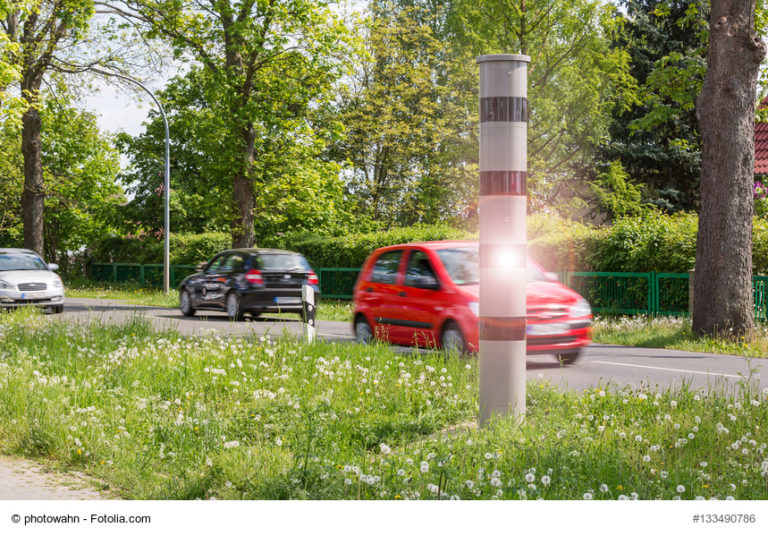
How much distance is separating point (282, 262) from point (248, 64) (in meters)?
9.94

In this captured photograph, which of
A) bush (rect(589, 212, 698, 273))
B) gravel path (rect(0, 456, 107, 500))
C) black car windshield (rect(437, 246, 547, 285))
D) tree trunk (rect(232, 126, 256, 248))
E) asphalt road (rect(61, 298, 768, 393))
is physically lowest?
gravel path (rect(0, 456, 107, 500))

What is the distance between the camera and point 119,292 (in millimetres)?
35188

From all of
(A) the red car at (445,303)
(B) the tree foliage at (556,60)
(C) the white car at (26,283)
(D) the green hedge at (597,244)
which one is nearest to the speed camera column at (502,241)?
(A) the red car at (445,303)

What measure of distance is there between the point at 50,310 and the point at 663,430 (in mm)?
20281

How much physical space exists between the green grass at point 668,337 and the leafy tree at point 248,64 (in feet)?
43.2

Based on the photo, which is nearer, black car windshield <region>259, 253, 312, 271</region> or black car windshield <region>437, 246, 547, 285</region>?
black car windshield <region>437, 246, 547, 285</region>

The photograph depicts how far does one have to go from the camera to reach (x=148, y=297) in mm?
30672

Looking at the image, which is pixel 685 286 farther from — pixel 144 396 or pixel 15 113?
pixel 15 113

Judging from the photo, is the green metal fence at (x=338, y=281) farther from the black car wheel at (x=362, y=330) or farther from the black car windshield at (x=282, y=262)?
the black car wheel at (x=362, y=330)

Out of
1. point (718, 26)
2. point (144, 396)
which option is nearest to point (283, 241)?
point (718, 26)

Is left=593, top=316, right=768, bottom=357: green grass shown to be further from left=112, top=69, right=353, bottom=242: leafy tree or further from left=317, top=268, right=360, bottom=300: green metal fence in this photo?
left=112, top=69, right=353, bottom=242: leafy tree

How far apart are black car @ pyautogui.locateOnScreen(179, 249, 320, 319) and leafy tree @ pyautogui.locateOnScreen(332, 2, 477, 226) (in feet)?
67.2

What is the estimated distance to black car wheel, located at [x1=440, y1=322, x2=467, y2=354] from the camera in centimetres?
1056

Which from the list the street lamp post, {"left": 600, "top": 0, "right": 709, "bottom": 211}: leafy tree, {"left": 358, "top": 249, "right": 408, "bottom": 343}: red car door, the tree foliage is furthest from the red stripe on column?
{"left": 600, "top": 0, "right": 709, "bottom": 211}: leafy tree
